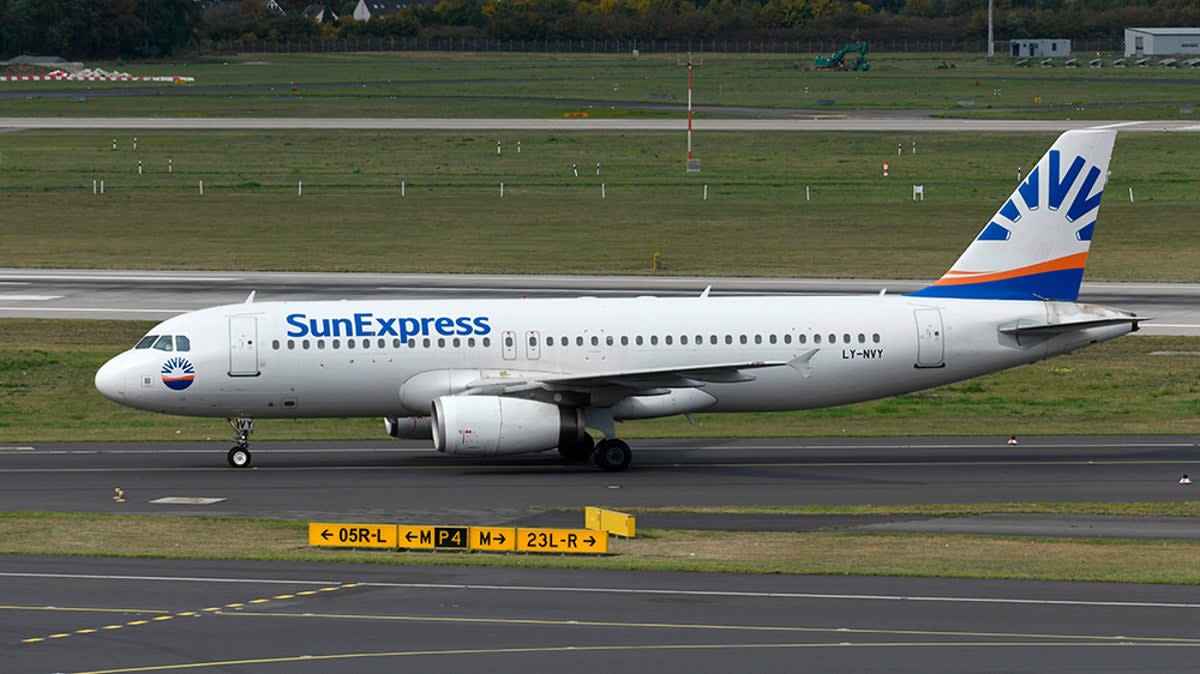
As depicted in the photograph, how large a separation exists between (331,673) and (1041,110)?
462ft

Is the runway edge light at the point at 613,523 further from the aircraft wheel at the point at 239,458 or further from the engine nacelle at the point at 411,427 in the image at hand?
the aircraft wheel at the point at 239,458

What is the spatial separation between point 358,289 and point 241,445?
29470mm

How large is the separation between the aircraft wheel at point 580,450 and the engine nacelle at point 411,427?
333 centimetres

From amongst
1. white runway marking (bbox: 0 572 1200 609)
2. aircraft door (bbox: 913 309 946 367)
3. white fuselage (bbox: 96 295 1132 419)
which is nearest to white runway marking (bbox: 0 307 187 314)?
white fuselage (bbox: 96 295 1132 419)

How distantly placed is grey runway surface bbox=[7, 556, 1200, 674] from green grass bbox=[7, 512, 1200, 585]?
0.73 m

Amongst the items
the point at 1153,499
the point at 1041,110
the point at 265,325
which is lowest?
the point at 1153,499

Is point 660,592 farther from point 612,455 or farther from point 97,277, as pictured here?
point 97,277

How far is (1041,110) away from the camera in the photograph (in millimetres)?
156750

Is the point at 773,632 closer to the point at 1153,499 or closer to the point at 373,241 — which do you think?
the point at 1153,499

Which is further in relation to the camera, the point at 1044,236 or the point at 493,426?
the point at 1044,236

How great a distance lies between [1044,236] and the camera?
46.3 meters

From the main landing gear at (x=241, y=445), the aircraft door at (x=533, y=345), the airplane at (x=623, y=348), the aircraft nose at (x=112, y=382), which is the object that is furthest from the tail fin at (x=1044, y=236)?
the aircraft nose at (x=112, y=382)

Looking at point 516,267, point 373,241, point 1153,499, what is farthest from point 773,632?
point 373,241

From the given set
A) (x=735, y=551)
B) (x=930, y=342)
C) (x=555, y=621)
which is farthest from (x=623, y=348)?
(x=555, y=621)
